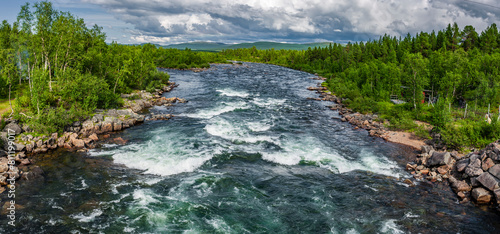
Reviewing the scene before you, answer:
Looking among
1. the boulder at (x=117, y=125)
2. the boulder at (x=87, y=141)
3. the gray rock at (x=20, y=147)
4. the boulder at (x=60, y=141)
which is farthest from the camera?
the boulder at (x=117, y=125)

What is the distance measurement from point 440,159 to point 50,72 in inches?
1840

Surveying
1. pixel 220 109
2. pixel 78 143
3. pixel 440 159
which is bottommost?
pixel 78 143

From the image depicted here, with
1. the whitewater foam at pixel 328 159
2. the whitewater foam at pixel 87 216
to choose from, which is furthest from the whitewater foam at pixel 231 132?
the whitewater foam at pixel 87 216

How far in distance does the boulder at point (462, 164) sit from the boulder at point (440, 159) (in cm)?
77

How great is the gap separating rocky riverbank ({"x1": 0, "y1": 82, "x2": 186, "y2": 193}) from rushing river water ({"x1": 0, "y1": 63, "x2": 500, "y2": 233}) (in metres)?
1.28

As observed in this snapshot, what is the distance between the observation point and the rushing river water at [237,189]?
16.7 m

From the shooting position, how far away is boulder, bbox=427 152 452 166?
Answer: 24.2m

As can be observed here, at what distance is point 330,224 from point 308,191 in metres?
4.17

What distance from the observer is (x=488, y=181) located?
20031mm

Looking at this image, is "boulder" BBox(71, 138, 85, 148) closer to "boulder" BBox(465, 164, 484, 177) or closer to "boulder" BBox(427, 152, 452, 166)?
"boulder" BBox(427, 152, 452, 166)

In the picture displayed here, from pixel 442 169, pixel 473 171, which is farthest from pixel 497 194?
pixel 442 169

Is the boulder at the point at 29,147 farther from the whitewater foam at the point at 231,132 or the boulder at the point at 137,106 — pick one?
the boulder at the point at 137,106

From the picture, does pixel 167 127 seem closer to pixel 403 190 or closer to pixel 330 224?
pixel 330 224

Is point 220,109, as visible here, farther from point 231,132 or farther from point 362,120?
point 362,120
